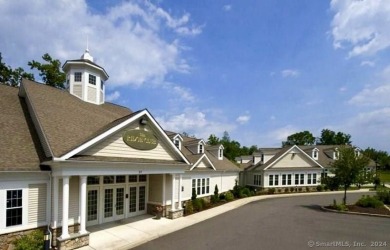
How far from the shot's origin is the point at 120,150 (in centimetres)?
1541

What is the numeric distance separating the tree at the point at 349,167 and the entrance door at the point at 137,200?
1700 cm

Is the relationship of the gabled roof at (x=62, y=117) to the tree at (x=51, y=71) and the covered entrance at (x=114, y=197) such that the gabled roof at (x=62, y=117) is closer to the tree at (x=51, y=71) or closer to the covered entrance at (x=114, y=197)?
the covered entrance at (x=114, y=197)

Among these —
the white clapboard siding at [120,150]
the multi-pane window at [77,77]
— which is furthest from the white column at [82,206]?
the multi-pane window at [77,77]

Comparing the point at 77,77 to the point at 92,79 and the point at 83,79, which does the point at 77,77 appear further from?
the point at 92,79

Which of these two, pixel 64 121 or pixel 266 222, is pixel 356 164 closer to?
pixel 266 222

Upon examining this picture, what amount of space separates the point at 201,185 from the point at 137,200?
9.31 m

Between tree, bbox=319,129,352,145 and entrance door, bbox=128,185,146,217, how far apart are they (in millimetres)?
86992

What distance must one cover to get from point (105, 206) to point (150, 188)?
398 cm

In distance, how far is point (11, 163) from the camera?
38.4ft

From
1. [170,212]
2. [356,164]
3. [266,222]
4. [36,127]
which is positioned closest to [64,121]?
[36,127]

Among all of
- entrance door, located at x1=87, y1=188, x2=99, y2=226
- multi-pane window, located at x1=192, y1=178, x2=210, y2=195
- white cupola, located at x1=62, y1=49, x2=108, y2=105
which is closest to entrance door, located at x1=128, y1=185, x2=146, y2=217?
entrance door, located at x1=87, y1=188, x2=99, y2=226

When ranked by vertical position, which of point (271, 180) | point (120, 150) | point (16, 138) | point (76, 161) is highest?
point (16, 138)

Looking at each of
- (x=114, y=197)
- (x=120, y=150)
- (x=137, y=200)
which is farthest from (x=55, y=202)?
(x=137, y=200)

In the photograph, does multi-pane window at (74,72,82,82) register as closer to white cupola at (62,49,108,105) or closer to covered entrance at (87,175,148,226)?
white cupola at (62,49,108,105)
